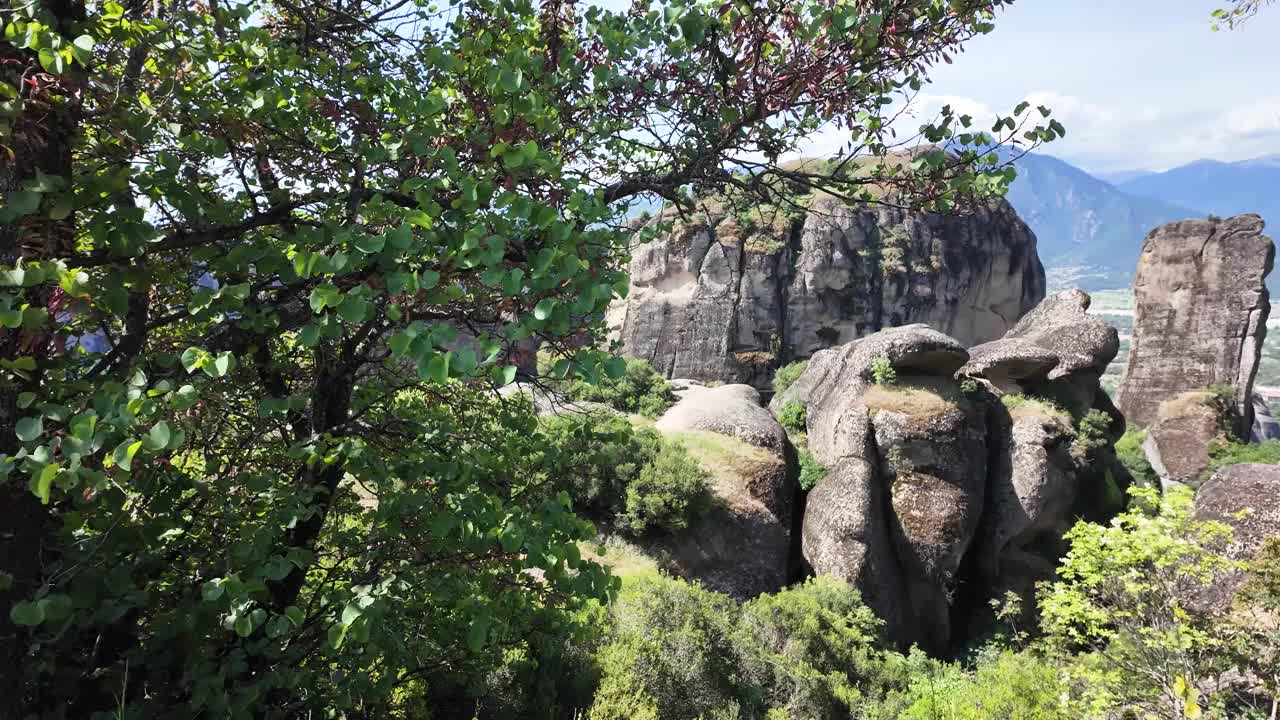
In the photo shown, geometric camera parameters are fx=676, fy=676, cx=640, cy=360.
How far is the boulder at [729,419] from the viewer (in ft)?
59.9

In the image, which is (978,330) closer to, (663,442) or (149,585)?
(663,442)

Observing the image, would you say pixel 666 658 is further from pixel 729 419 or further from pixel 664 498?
pixel 729 419

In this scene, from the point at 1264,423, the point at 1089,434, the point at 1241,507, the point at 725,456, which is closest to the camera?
the point at 1241,507

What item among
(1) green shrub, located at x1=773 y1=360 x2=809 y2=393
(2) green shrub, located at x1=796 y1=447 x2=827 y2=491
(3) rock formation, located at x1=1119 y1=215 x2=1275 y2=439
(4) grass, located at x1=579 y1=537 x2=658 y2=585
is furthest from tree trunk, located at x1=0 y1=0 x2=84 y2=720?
(3) rock formation, located at x1=1119 y1=215 x2=1275 y2=439

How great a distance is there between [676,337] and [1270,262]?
1321 inches

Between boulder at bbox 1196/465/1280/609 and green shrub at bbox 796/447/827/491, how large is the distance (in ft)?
26.2

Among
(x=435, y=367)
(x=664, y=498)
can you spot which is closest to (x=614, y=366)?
(x=435, y=367)

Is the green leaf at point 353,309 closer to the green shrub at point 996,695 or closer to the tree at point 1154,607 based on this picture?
the tree at point 1154,607

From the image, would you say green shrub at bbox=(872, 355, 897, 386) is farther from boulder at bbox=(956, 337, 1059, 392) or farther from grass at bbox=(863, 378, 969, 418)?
boulder at bbox=(956, 337, 1059, 392)

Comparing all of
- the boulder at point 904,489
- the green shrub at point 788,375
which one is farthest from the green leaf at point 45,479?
the green shrub at point 788,375

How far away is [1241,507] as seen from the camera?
12.2m

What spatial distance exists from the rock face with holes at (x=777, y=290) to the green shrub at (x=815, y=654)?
87.6 ft

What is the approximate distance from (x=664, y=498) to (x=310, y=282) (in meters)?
11.5

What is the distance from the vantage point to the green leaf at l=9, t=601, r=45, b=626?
2.42 m
